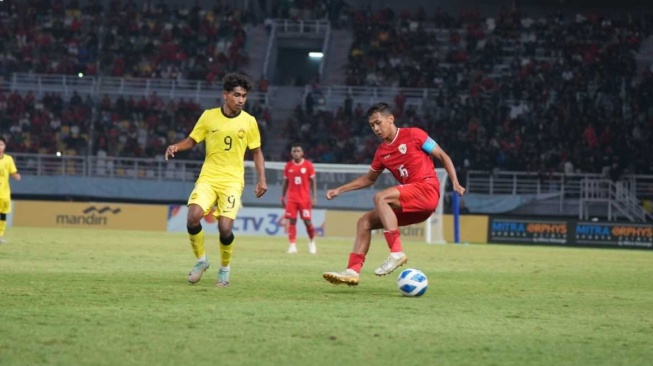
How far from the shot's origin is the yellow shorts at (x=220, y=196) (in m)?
12.2

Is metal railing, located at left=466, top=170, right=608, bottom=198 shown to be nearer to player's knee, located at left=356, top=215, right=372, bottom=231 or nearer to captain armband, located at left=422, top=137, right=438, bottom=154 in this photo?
captain armband, located at left=422, top=137, right=438, bottom=154

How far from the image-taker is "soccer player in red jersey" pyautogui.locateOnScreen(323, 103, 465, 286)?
12164mm

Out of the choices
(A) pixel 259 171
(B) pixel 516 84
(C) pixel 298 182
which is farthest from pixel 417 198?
(B) pixel 516 84

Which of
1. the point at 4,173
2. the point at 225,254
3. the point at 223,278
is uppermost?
the point at 4,173

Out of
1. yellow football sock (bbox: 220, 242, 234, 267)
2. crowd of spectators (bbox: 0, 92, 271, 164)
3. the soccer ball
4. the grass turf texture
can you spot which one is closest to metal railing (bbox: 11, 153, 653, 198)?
crowd of spectators (bbox: 0, 92, 271, 164)

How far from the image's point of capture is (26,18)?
4988 centimetres

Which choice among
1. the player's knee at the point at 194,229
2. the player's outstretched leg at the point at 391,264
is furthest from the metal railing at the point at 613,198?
the player's knee at the point at 194,229

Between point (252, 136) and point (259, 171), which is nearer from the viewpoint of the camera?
point (252, 136)

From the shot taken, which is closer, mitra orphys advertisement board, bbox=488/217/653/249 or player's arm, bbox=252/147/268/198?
player's arm, bbox=252/147/268/198

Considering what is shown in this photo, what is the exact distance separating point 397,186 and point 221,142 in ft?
6.77

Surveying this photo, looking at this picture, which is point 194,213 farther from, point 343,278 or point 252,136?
point 343,278

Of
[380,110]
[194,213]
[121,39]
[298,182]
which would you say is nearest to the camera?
[194,213]

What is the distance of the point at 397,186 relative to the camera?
12.5 meters

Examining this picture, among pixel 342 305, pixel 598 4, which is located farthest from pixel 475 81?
pixel 342 305
